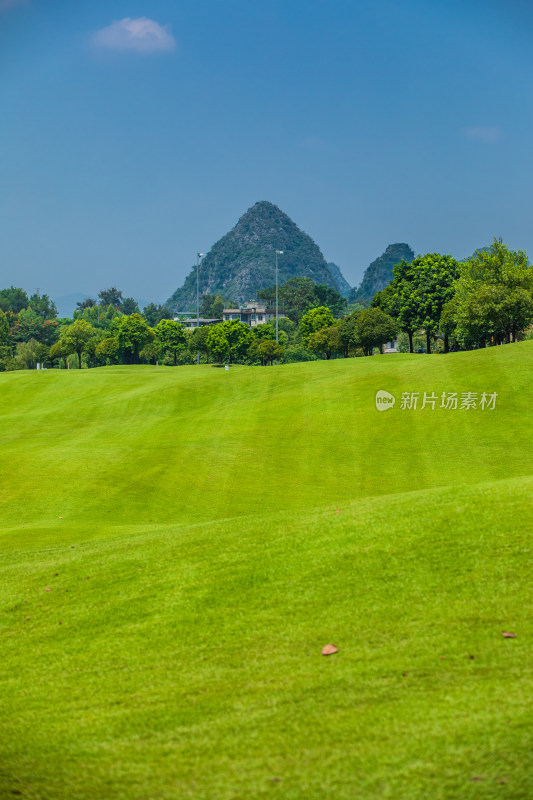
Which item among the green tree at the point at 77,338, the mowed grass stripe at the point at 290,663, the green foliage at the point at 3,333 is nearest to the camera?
the mowed grass stripe at the point at 290,663

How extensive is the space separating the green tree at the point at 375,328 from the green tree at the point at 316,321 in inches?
1323

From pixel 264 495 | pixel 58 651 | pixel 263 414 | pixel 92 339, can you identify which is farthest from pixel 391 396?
pixel 92 339

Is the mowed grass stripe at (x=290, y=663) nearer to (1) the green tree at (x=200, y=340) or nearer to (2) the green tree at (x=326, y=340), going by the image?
(2) the green tree at (x=326, y=340)

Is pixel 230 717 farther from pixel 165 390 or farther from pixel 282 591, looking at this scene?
pixel 165 390

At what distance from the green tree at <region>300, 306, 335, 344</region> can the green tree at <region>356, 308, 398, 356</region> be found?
110ft

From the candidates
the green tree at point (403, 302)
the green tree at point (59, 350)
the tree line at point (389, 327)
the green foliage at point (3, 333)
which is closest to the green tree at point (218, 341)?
the tree line at point (389, 327)

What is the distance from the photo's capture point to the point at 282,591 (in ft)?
29.0

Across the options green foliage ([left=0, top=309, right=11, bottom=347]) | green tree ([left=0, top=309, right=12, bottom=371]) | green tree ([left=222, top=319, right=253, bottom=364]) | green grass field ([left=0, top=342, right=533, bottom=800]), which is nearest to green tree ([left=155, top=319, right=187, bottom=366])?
green tree ([left=222, top=319, right=253, bottom=364])

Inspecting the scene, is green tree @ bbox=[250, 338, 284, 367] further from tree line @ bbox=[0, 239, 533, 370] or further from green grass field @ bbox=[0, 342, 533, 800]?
green grass field @ bbox=[0, 342, 533, 800]

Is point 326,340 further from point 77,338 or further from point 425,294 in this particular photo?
point 77,338

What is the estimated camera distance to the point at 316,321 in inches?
4764

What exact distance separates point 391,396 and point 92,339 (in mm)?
102454

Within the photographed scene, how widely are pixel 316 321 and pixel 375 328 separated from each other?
131 ft

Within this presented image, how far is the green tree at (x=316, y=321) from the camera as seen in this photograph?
12012 centimetres
